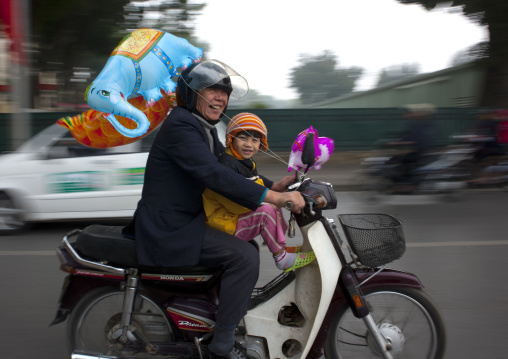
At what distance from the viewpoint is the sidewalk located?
37.1 ft

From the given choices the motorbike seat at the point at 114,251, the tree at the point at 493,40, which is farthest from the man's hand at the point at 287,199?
the tree at the point at 493,40

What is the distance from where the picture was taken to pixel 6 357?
3.51m

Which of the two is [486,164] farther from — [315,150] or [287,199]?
[287,199]

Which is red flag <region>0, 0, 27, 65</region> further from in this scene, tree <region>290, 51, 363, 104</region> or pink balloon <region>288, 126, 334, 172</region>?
tree <region>290, 51, 363, 104</region>

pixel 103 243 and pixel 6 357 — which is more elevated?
pixel 103 243

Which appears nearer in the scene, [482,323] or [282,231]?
[282,231]

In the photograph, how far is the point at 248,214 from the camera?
2.88m

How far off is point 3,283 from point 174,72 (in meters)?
2.66

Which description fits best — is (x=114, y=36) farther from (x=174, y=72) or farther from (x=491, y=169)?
(x=174, y=72)

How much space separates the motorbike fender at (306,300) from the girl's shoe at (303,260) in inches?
1.4

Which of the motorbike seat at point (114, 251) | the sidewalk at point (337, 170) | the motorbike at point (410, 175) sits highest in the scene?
the motorbike seat at point (114, 251)

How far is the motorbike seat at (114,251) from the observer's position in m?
2.85

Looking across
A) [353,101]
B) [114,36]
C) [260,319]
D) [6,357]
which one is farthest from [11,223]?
[353,101]

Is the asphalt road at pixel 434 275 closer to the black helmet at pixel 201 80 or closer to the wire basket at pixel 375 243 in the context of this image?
the wire basket at pixel 375 243
